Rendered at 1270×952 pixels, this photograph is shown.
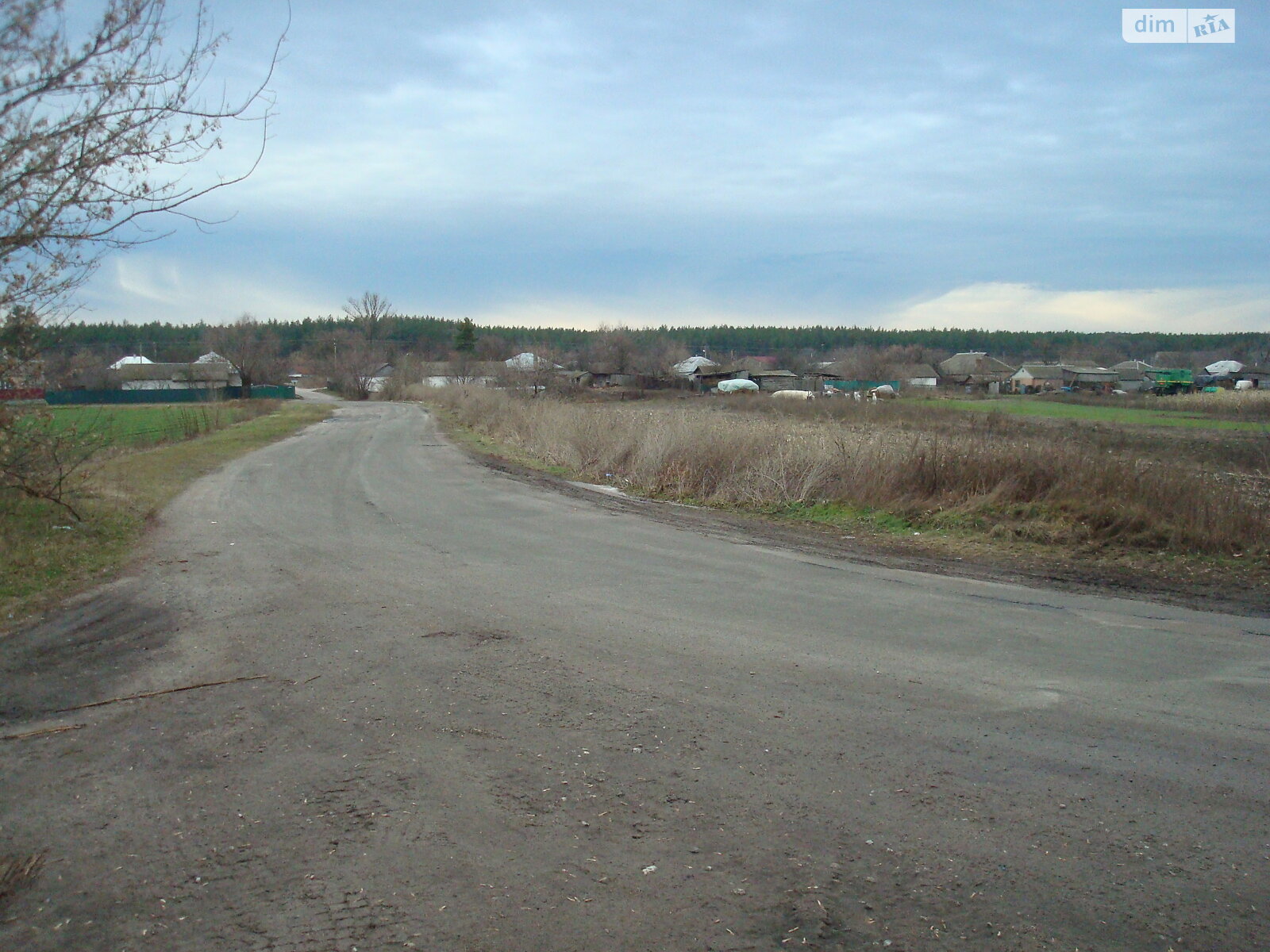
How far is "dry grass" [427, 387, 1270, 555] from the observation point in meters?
12.0

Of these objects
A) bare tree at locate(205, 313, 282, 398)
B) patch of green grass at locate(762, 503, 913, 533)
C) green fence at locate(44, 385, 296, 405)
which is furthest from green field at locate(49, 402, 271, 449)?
bare tree at locate(205, 313, 282, 398)

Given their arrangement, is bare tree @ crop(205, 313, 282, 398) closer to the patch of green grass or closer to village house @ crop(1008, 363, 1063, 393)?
the patch of green grass

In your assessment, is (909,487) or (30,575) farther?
(909,487)

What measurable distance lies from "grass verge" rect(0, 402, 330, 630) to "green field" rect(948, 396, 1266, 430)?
3119cm

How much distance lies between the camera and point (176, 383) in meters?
91.1

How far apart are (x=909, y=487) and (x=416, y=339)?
150 meters

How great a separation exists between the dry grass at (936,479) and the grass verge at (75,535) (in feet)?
30.5

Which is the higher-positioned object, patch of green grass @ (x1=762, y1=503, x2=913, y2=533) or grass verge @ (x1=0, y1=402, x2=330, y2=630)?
grass verge @ (x1=0, y1=402, x2=330, y2=630)

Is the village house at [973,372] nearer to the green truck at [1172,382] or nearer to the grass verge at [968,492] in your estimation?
the green truck at [1172,382]

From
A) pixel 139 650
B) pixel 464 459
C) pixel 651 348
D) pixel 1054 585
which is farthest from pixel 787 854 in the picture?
pixel 651 348

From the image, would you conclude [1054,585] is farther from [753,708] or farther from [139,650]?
[139,650]

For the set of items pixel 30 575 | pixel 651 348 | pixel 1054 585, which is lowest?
pixel 1054 585

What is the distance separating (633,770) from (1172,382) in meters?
106

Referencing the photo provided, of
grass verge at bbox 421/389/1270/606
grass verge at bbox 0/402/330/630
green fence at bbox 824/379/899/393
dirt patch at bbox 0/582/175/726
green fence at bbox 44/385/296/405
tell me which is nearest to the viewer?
dirt patch at bbox 0/582/175/726
